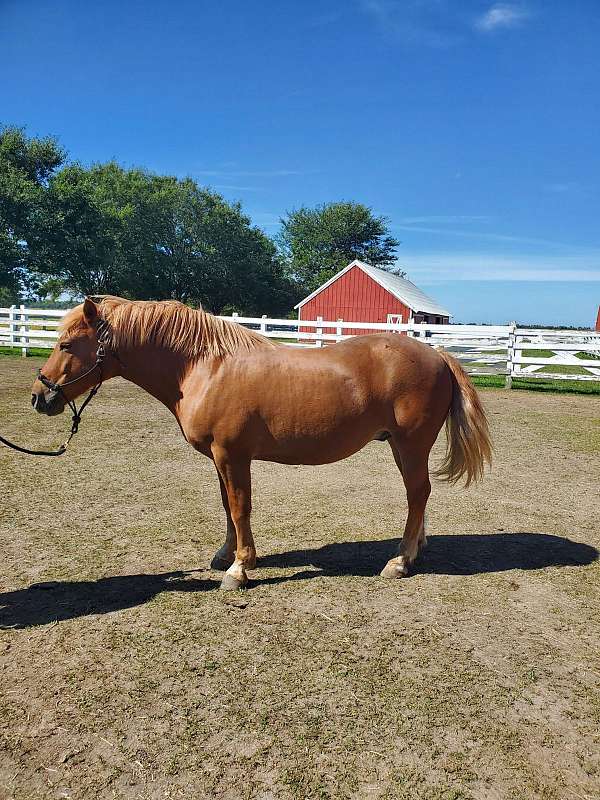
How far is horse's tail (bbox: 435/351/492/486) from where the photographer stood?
4.05 m

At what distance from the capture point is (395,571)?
3852mm

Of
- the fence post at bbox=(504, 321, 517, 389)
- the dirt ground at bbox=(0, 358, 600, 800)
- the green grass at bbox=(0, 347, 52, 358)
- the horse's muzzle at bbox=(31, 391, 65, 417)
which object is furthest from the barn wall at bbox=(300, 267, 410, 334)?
the horse's muzzle at bbox=(31, 391, 65, 417)

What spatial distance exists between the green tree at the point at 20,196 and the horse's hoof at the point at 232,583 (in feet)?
113

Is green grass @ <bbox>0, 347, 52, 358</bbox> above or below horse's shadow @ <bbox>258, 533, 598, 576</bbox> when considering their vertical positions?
above

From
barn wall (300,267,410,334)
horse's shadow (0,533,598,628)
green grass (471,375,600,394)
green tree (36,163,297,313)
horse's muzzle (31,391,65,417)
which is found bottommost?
horse's shadow (0,533,598,628)

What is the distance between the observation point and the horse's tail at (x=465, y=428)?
13.3 feet

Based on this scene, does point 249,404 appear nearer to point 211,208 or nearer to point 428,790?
point 428,790

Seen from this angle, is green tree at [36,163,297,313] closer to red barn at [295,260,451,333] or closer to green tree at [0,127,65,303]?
green tree at [0,127,65,303]

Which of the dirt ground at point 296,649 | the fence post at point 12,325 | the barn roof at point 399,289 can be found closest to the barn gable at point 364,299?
the barn roof at point 399,289

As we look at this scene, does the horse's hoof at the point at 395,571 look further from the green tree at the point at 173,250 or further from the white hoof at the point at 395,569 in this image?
the green tree at the point at 173,250

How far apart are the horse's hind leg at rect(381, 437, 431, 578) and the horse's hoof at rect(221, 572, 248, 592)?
3.34 feet

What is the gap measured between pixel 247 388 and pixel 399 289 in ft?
101

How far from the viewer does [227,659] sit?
2.82 m

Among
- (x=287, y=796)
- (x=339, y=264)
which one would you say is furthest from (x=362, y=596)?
(x=339, y=264)
